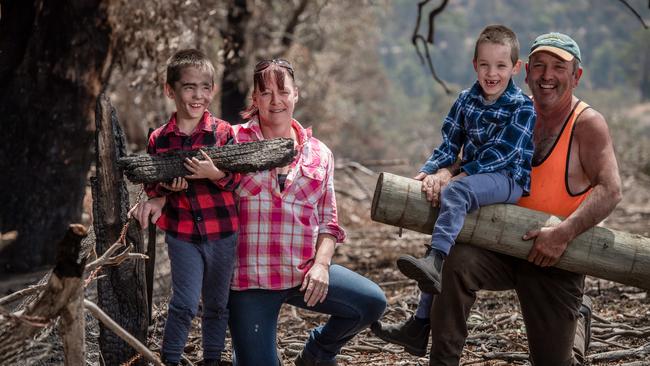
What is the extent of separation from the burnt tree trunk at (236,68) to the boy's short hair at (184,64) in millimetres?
9554

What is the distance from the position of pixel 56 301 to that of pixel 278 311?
4.42ft

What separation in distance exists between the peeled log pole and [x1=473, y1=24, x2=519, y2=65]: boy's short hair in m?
0.80

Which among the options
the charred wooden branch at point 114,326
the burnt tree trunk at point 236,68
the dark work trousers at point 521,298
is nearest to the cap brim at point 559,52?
the dark work trousers at point 521,298

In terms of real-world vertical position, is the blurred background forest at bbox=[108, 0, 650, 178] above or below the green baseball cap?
above

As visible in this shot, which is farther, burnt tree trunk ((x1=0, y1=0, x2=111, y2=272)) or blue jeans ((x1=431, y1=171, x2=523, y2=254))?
burnt tree trunk ((x1=0, y1=0, x2=111, y2=272))

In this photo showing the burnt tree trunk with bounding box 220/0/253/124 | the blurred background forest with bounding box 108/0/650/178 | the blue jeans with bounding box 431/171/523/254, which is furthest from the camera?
the burnt tree trunk with bounding box 220/0/253/124

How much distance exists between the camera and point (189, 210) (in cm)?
400

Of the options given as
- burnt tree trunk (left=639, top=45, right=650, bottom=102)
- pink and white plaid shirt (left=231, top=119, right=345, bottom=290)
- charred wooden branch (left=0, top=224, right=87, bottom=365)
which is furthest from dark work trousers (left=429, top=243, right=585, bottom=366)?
burnt tree trunk (left=639, top=45, right=650, bottom=102)

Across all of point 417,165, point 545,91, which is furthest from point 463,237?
point 417,165

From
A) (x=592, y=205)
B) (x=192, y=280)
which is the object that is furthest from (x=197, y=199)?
(x=592, y=205)

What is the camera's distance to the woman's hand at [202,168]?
381 cm

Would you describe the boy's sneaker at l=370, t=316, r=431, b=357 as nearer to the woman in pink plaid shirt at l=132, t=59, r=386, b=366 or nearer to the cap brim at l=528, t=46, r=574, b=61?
the woman in pink plaid shirt at l=132, t=59, r=386, b=366

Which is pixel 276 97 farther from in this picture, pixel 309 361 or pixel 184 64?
pixel 309 361

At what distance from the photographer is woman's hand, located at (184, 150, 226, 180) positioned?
381 cm
